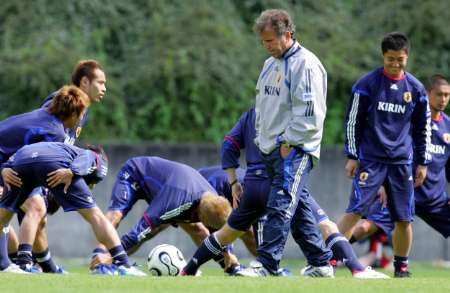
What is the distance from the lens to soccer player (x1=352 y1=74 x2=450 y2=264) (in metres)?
13.3

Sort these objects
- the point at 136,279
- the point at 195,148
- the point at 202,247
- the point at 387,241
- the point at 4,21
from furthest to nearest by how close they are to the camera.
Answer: the point at 4,21, the point at 195,148, the point at 387,241, the point at 202,247, the point at 136,279

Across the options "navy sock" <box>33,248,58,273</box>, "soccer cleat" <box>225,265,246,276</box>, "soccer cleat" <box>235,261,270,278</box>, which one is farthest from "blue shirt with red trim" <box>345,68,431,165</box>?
"navy sock" <box>33,248,58,273</box>

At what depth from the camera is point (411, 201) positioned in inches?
465

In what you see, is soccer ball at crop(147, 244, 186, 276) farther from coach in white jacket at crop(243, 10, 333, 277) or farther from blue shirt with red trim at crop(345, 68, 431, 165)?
blue shirt with red trim at crop(345, 68, 431, 165)

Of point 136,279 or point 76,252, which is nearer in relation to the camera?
point 136,279

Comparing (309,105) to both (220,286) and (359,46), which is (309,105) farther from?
(359,46)

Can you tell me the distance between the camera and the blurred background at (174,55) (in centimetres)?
1977

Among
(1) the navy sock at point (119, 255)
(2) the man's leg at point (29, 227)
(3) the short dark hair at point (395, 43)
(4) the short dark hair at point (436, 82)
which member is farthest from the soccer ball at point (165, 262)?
(4) the short dark hair at point (436, 82)

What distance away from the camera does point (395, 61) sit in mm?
11742

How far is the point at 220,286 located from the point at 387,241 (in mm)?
8232

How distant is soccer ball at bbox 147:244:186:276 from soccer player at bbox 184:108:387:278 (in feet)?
1.80

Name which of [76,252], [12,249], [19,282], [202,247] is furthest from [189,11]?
[19,282]

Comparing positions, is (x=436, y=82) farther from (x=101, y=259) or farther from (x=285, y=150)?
(x=101, y=259)

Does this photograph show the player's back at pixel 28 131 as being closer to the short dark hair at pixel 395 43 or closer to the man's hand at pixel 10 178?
the man's hand at pixel 10 178
